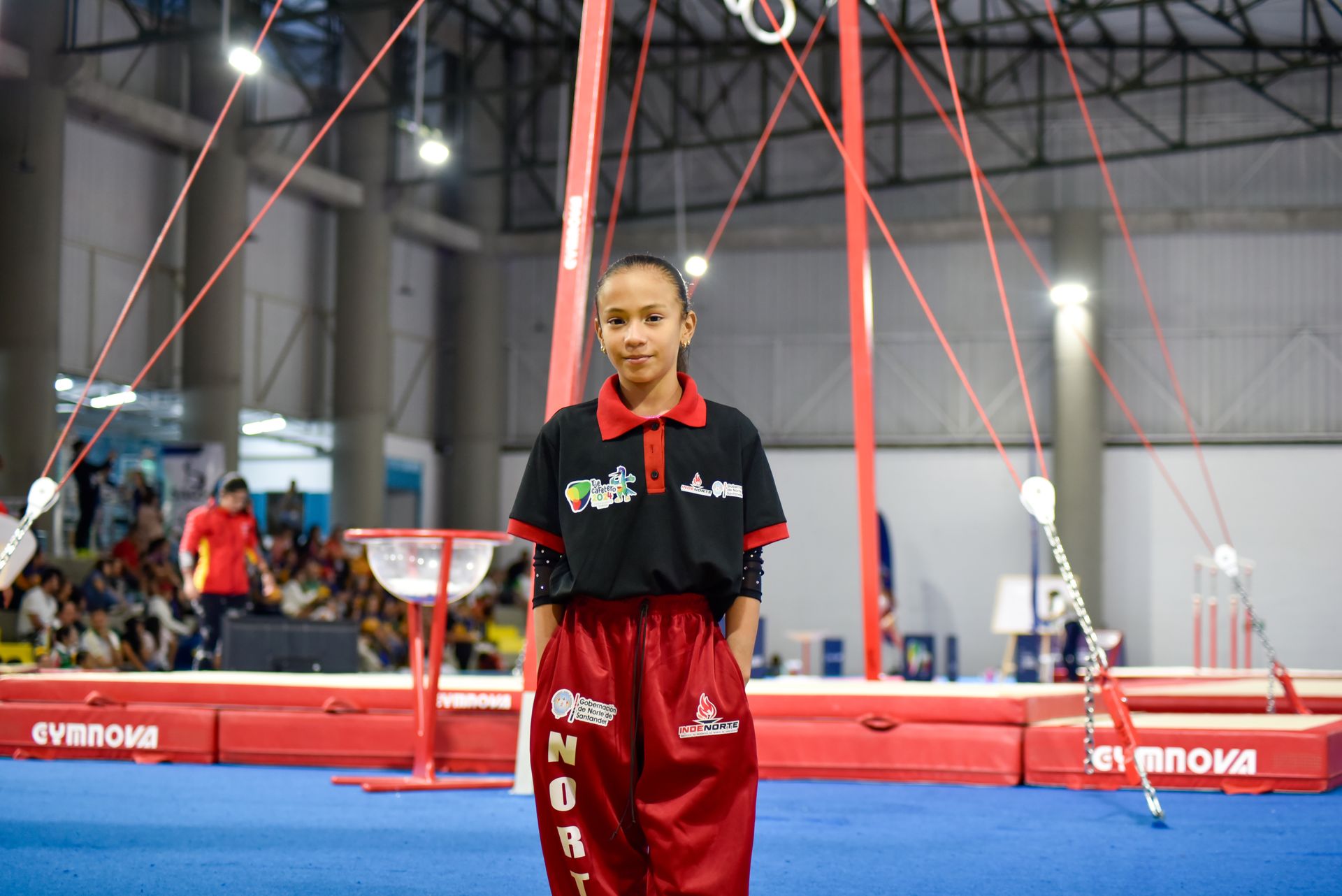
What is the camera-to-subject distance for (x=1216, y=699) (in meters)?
6.96

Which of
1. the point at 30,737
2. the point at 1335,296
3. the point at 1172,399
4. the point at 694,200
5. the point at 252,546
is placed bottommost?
the point at 30,737

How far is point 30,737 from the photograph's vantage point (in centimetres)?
634

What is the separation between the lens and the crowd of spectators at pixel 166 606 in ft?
32.4

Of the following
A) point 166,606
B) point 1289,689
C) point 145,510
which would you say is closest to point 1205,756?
point 1289,689

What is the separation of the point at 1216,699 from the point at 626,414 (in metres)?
5.75

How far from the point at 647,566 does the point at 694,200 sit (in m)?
17.2

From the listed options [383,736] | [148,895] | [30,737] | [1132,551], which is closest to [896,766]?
[383,736]

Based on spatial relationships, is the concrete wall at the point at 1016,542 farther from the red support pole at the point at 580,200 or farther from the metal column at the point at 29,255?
the red support pole at the point at 580,200

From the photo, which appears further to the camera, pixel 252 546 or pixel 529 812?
pixel 252 546

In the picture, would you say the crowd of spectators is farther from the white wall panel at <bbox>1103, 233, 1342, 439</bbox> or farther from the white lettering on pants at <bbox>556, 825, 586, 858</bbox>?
the white wall panel at <bbox>1103, 233, 1342, 439</bbox>

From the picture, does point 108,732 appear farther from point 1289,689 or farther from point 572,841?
point 1289,689

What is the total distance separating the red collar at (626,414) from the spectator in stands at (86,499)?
11.7 meters

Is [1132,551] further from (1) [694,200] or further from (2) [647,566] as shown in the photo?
(2) [647,566]

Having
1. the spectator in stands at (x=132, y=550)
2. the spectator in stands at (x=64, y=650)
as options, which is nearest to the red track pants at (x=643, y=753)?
the spectator in stands at (x=64, y=650)
